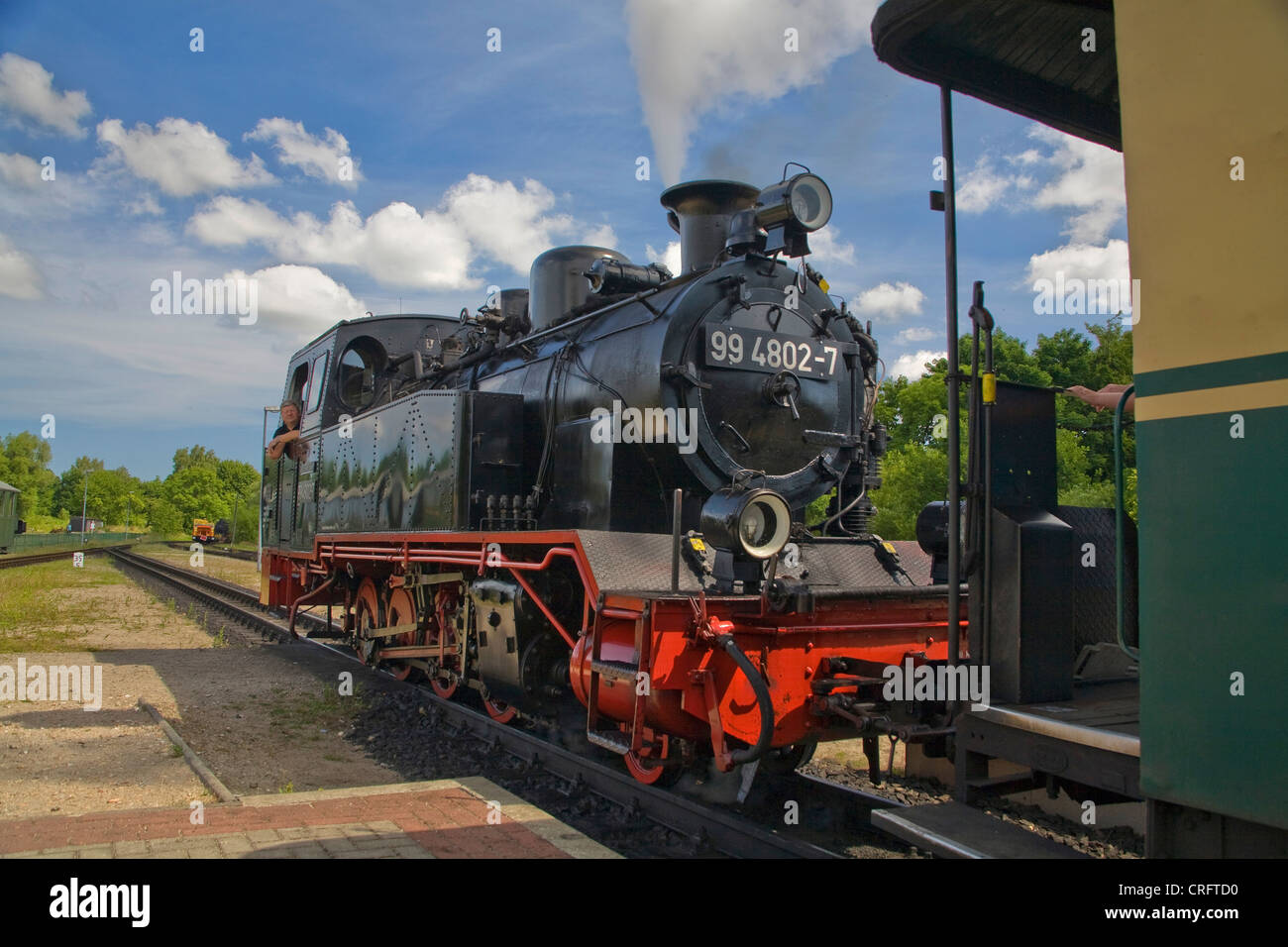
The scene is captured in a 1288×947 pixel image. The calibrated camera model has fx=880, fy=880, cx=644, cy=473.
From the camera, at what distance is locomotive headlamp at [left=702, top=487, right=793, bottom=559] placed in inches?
166

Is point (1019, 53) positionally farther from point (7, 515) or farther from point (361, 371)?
point (7, 515)

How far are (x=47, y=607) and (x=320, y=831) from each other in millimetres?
15054

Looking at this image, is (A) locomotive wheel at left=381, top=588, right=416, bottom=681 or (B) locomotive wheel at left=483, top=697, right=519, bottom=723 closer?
(B) locomotive wheel at left=483, top=697, right=519, bottom=723

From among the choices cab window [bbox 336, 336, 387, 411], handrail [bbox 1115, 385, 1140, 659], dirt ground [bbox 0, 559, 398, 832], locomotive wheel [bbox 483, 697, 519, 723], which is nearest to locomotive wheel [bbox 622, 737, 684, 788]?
locomotive wheel [bbox 483, 697, 519, 723]

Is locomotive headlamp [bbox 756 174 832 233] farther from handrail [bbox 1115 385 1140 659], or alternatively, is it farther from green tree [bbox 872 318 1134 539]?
handrail [bbox 1115 385 1140 659]

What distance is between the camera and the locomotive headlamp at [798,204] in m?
5.52

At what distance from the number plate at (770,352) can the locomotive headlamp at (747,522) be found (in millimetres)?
1342

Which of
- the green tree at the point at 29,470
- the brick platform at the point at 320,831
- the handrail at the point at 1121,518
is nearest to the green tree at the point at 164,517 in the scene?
the green tree at the point at 29,470

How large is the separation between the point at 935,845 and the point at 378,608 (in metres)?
7.30

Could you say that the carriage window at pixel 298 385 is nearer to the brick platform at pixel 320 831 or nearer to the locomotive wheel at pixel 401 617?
the locomotive wheel at pixel 401 617

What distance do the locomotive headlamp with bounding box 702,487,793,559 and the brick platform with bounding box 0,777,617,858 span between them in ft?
4.96

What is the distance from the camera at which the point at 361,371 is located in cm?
1042
